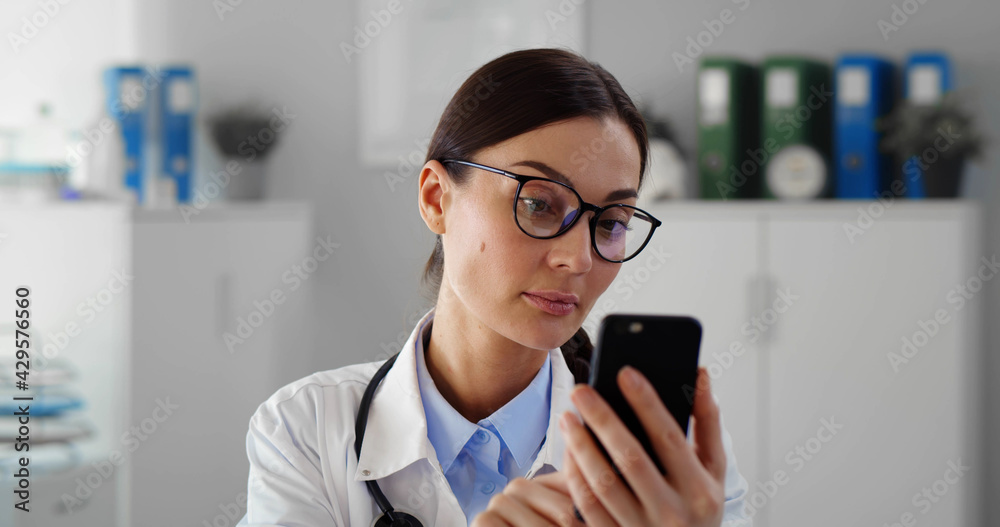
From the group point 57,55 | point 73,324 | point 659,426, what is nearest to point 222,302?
point 73,324

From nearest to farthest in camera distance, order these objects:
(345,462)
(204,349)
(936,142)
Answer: (345,462) → (936,142) → (204,349)

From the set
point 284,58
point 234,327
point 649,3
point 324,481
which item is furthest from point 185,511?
point 649,3

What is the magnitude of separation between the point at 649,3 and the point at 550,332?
2298mm

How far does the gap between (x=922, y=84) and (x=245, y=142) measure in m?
2.31

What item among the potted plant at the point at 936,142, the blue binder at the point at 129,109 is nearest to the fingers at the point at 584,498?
the potted plant at the point at 936,142

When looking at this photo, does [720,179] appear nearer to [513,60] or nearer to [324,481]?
[513,60]

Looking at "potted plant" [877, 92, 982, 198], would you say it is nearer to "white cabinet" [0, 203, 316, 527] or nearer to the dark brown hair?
the dark brown hair

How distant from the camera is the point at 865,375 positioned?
2.52m

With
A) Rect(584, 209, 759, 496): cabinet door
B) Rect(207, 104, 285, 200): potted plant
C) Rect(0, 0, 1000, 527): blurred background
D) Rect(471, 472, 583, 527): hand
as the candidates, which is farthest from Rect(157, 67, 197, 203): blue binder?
Rect(471, 472, 583, 527): hand

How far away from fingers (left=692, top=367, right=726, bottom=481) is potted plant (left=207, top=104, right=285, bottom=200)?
8.79ft

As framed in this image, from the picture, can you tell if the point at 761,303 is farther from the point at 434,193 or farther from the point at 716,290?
the point at 434,193

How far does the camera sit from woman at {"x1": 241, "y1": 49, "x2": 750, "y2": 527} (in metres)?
1.06

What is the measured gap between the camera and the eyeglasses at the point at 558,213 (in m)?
1.04

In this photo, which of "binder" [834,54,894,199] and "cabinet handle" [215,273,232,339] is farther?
"cabinet handle" [215,273,232,339]
